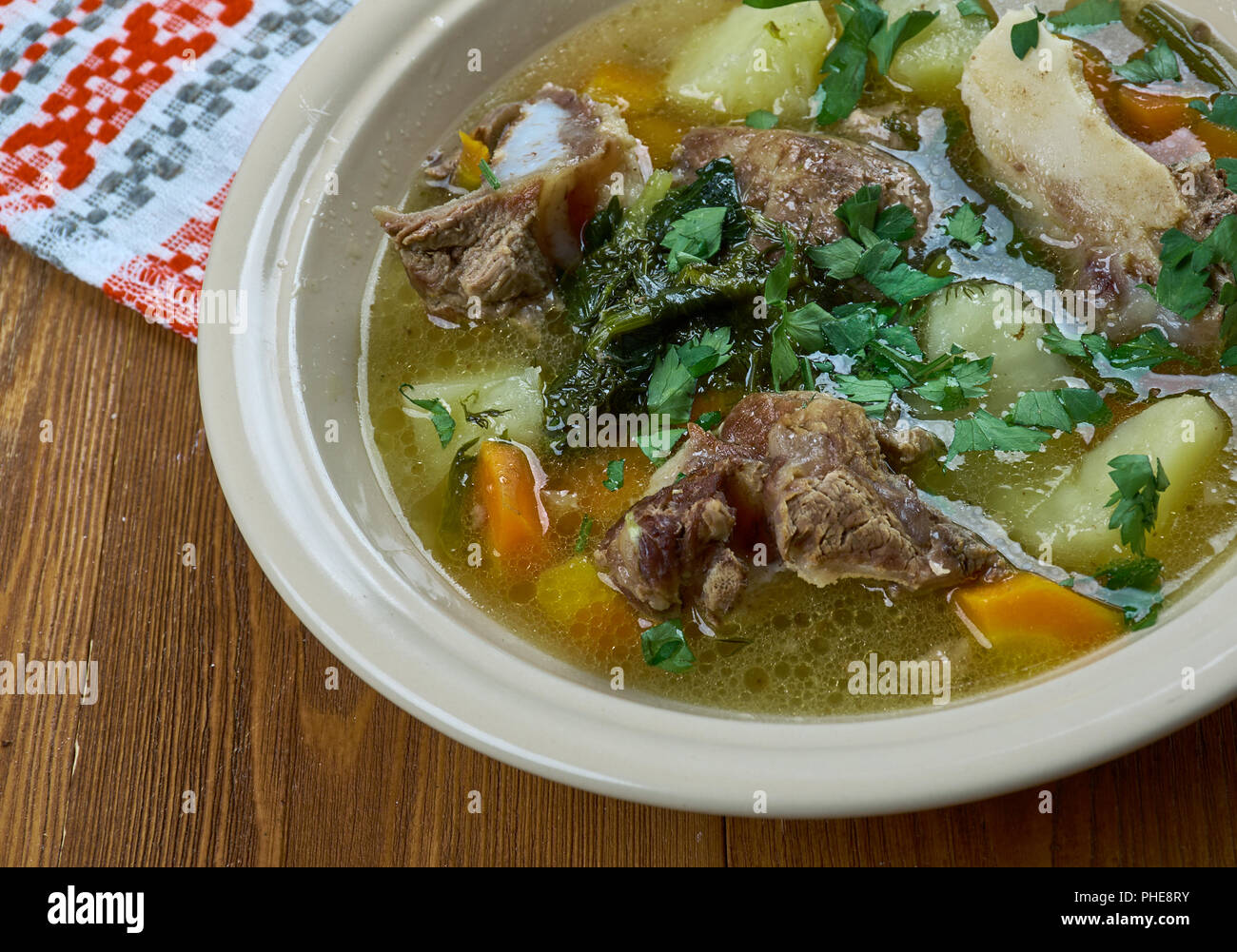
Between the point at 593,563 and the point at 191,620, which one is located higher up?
the point at 593,563

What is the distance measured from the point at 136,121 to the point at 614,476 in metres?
1.93

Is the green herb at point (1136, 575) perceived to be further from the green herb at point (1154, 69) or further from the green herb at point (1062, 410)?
the green herb at point (1154, 69)

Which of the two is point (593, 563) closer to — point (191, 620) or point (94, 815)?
point (191, 620)

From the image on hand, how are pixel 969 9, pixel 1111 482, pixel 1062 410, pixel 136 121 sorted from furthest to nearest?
pixel 136 121, pixel 969 9, pixel 1062 410, pixel 1111 482

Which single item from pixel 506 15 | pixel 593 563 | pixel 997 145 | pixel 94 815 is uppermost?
pixel 506 15

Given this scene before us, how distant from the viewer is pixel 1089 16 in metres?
3.01

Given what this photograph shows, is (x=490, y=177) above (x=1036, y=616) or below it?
above

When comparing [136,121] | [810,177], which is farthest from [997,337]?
[136,121]

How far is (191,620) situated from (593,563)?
1.12m

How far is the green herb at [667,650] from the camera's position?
2387 millimetres

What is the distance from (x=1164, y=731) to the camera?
6.53ft

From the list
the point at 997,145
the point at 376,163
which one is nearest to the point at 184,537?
the point at 376,163

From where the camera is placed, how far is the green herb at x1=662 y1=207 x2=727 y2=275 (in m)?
2.71

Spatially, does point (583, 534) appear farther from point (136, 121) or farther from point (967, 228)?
point (136, 121)
